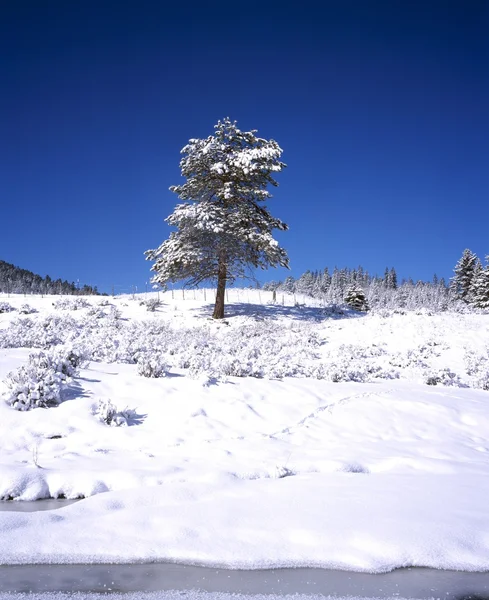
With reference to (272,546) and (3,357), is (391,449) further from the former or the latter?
(3,357)

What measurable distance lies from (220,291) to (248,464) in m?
13.8

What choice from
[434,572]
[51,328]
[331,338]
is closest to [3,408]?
[434,572]

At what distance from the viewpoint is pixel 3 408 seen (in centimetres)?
489

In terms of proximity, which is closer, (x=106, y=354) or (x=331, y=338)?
(x=106, y=354)

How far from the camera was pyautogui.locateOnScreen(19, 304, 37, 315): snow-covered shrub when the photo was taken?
15.6m

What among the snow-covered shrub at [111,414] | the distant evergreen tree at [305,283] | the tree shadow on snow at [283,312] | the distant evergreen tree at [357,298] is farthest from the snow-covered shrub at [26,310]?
the distant evergreen tree at [305,283]

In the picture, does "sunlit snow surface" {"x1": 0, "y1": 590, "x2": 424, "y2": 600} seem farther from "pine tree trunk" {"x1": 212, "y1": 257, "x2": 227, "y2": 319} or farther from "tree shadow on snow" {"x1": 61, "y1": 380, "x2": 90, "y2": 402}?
"pine tree trunk" {"x1": 212, "y1": 257, "x2": 227, "y2": 319}

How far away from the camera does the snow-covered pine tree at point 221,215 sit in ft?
56.4

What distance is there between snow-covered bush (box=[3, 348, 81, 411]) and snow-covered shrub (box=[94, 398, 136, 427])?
2.31 ft

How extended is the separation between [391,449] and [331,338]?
1003 centimetres

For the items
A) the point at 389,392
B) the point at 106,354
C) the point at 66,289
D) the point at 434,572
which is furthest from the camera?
the point at 66,289

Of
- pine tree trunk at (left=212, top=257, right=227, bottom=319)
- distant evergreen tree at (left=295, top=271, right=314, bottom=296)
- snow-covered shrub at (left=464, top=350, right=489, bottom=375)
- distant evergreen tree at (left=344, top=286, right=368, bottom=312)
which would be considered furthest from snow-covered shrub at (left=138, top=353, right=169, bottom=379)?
distant evergreen tree at (left=295, top=271, right=314, bottom=296)

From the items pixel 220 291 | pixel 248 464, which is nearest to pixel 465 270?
pixel 220 291

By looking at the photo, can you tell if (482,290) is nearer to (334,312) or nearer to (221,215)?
(334,312)
